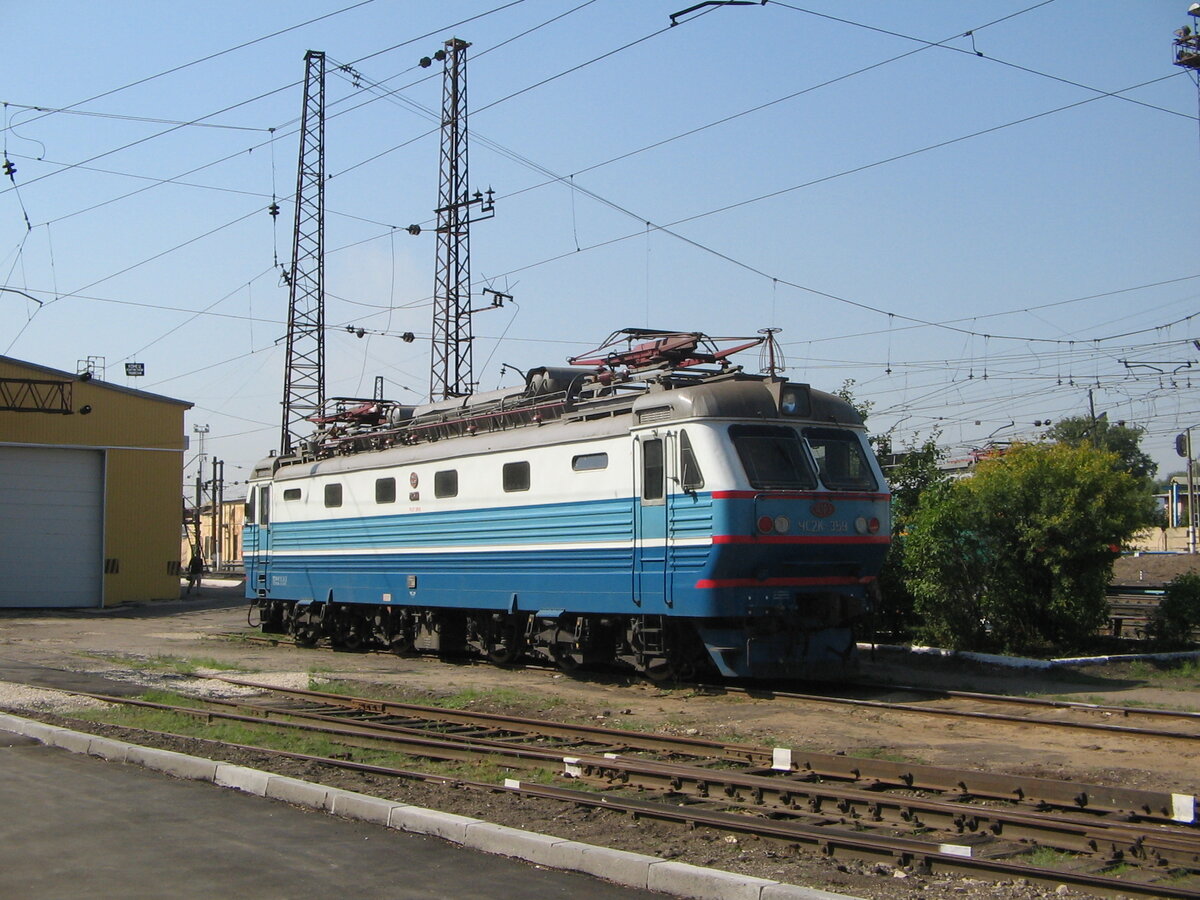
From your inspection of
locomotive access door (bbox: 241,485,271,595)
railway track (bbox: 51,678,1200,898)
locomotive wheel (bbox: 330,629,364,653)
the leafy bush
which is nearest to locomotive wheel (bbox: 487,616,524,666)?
locomotive wheel (bbox: 330,629,364,653)

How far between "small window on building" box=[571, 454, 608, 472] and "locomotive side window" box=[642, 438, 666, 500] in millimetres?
816

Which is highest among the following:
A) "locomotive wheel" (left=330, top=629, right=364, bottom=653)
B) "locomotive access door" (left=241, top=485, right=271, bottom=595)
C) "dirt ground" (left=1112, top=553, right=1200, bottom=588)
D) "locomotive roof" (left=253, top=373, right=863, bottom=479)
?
"locomotive roof" (left=253, top=373, right=863, bottom=479)

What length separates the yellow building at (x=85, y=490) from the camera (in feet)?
122

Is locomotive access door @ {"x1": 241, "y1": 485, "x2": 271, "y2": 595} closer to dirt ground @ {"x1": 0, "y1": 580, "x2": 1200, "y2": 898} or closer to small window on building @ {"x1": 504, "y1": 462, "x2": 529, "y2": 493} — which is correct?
dirt ground @ {"x1": 0, "y1": 580, "x2": 1200, "y2": 898}

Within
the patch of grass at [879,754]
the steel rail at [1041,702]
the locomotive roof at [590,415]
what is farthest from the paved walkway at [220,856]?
the steel rail at [1041,702]

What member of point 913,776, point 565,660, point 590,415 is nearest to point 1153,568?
point 565,660

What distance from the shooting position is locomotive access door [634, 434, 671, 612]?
47.2ft

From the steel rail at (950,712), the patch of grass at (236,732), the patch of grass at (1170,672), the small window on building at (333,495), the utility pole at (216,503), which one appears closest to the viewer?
the patch of grass at (236,732)

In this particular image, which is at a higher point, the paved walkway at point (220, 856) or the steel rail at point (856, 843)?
the steel rail at point (856, 843)

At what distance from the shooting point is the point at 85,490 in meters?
38.6

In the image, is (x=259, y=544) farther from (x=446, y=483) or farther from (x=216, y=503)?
(x=216, y=503)

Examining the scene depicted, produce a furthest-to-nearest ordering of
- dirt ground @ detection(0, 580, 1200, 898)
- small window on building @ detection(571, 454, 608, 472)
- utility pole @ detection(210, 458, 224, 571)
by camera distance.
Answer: utility pole @ detection(210, 458, 224, 571) → small window on building @ detection(571, 454, 608, 472) → dirt ground @ detection(0, 580, 1200, 898)

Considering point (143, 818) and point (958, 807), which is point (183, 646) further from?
point (958, 807)

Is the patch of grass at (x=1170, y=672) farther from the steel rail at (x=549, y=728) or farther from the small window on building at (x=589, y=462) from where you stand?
the small window on building at (x=589, y=462)
